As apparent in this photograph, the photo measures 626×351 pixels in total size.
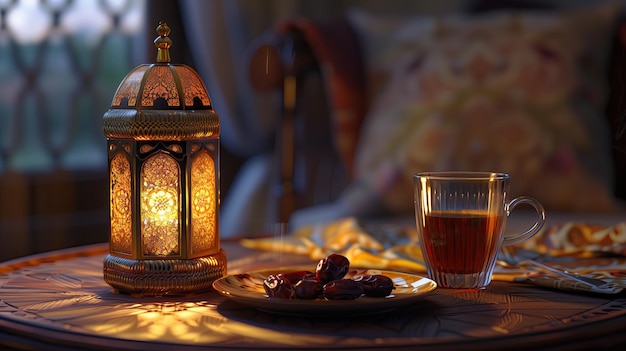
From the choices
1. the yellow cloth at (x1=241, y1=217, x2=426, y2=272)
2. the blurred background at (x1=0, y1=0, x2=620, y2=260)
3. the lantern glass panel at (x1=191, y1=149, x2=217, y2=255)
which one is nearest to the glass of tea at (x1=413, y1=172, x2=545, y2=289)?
the yellow cloth at (x1=241, y1=217, x2=426, y2=272)

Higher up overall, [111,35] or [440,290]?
[111,35]

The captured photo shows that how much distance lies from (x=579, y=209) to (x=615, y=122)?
0.20 meters

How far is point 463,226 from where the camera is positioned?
94 cm

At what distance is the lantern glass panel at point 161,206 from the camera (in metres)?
0.93

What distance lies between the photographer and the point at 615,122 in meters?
1.79

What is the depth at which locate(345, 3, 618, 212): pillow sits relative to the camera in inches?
68.9

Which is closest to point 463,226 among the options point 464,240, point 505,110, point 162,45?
point 464,240

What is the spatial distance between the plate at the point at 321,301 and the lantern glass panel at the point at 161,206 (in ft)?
0.27

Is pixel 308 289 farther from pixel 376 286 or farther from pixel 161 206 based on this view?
pixel 161 206

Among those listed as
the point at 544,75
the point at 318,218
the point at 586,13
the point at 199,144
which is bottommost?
the point at 318,218

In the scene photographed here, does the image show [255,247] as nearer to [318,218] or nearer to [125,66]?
[318,218]

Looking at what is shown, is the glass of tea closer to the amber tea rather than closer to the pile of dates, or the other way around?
the amber tea

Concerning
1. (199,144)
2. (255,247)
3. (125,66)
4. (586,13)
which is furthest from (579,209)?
(125,66)

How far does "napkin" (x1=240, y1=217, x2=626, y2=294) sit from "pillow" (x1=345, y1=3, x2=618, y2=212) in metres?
0.49
